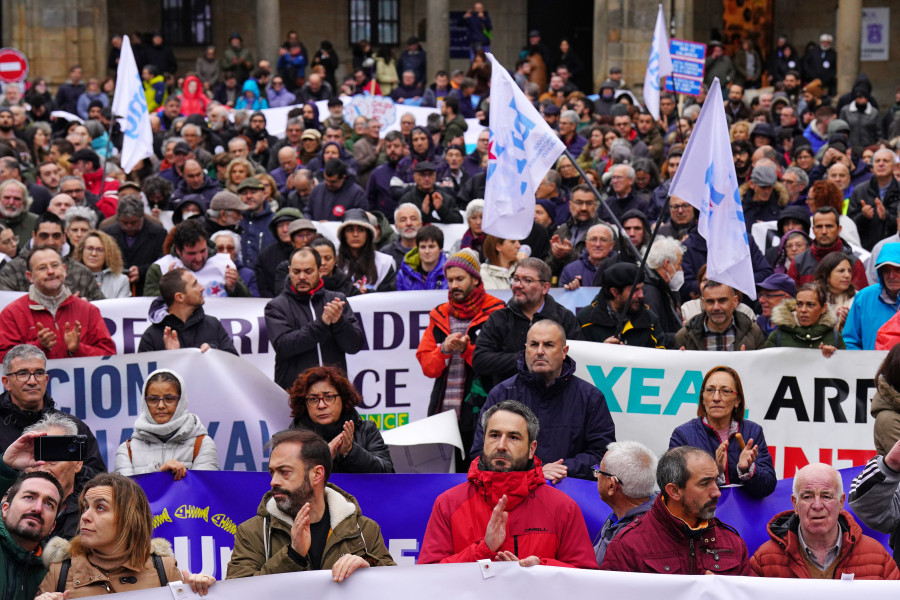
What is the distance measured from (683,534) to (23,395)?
3.39m

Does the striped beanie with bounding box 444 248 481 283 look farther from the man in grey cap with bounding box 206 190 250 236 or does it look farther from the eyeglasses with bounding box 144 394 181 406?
the man in grey cap with bounding box 206 190 250 236

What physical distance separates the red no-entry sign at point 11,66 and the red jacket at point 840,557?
52.4 ft

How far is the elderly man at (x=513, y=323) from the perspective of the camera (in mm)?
7590

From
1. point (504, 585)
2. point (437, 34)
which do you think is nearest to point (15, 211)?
point (504, 585)

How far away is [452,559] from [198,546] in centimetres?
187

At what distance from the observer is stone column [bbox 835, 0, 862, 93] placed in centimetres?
2500

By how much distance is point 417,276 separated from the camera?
10.1 metres

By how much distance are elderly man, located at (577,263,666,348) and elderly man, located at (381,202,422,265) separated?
2.70 meters

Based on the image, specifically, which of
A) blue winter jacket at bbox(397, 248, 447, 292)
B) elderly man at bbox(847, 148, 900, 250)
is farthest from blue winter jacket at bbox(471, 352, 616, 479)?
elderly man at bbox(847, 148, 900, 250)

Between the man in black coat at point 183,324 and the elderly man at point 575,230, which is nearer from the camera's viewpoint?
the man in black coat at point 183,324

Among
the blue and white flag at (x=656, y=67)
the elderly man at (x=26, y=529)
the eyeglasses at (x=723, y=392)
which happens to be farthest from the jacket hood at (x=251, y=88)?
the elderly man at (x=26, y=529)

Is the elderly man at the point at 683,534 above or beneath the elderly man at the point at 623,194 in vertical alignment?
beneath

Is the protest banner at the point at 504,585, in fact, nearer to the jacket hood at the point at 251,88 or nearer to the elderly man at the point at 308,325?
the elderly man at the point at 308,325

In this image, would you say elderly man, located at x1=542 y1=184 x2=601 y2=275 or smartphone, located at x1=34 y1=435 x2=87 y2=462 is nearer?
smartphone, located at x1=34 y1=435 x2=87 y2=462
